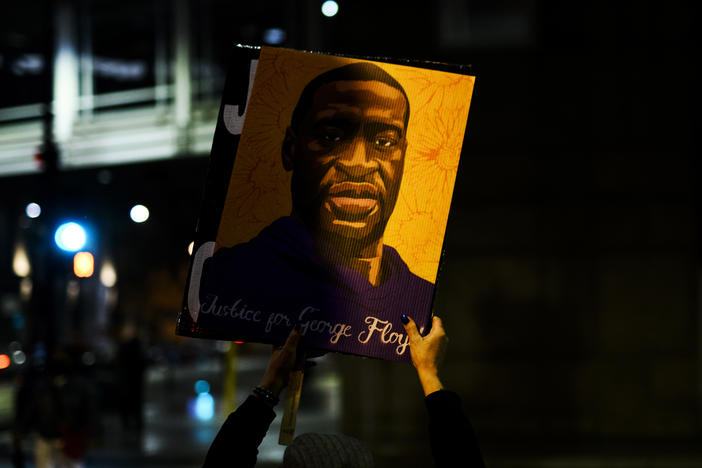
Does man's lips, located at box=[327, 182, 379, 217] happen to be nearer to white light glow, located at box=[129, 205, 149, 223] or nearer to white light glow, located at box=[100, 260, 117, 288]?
white light glow, located at box=[129, 205, 149, 223]

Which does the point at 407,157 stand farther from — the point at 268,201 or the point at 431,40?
the point at 431,40

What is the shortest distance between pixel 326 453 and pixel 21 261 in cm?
3046

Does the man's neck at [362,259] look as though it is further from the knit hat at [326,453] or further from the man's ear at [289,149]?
the knit hat at [326,453]

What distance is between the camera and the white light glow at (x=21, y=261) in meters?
31.1

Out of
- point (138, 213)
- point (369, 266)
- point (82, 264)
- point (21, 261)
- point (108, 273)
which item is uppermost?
point (108, 273)

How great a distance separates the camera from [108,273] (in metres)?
45.6

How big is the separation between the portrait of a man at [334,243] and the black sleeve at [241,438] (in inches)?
25.9

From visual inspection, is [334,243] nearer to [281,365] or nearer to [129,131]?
[281,365]

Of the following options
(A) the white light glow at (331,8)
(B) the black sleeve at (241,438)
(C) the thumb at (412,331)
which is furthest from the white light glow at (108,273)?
(B) the black sleeve at (241,438)

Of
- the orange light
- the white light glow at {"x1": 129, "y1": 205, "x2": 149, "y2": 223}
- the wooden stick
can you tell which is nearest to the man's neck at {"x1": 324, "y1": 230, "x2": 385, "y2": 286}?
the wooden stick

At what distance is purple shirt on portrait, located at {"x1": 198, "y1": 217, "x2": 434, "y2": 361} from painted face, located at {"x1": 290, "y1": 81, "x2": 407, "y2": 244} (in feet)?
0.37

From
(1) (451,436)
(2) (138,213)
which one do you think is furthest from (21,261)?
(1) (451,436)

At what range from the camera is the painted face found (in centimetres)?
345

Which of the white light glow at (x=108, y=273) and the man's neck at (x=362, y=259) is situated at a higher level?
the white light glow at (x=108, y=273)
